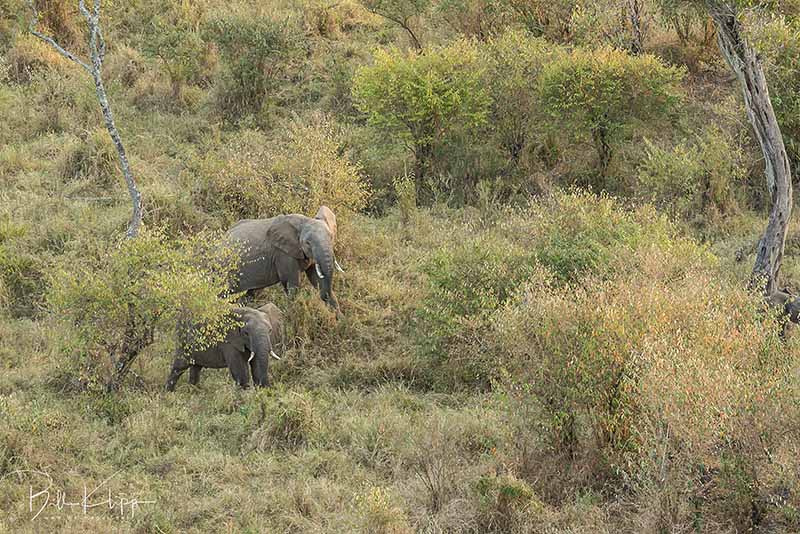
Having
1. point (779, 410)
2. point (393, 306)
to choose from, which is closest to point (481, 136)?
point (393, 306)

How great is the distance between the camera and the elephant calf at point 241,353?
11.1 meters

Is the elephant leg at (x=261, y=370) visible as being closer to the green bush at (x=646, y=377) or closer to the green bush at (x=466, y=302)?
the green bush at (x=466, y=302)

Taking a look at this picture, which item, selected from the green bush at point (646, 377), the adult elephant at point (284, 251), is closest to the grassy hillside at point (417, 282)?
the green bush at point (646, 377)

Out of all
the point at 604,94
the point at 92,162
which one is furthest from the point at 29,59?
the point at 604,94

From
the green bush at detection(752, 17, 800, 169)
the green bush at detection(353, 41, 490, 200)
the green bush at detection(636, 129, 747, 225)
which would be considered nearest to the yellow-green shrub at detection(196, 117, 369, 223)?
the green bush at detection(353, 41, 490, 200)

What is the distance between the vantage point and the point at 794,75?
56.3ft

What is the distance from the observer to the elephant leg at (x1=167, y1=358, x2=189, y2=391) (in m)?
11.2

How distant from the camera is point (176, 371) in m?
11.3

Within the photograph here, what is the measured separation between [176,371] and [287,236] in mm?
2924

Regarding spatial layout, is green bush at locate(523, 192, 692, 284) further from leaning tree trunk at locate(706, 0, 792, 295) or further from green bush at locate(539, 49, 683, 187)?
green bush at locate(539, 49, 683, 187)

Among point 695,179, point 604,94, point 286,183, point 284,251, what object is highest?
point 604,94

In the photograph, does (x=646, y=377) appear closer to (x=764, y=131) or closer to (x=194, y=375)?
(x=194, y=375)

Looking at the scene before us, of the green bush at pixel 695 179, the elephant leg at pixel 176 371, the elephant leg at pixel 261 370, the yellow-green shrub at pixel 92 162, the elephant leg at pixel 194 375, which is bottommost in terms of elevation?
the yellow-green shrub at pixel 92 162

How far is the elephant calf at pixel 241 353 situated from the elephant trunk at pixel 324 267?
171 centimetres
